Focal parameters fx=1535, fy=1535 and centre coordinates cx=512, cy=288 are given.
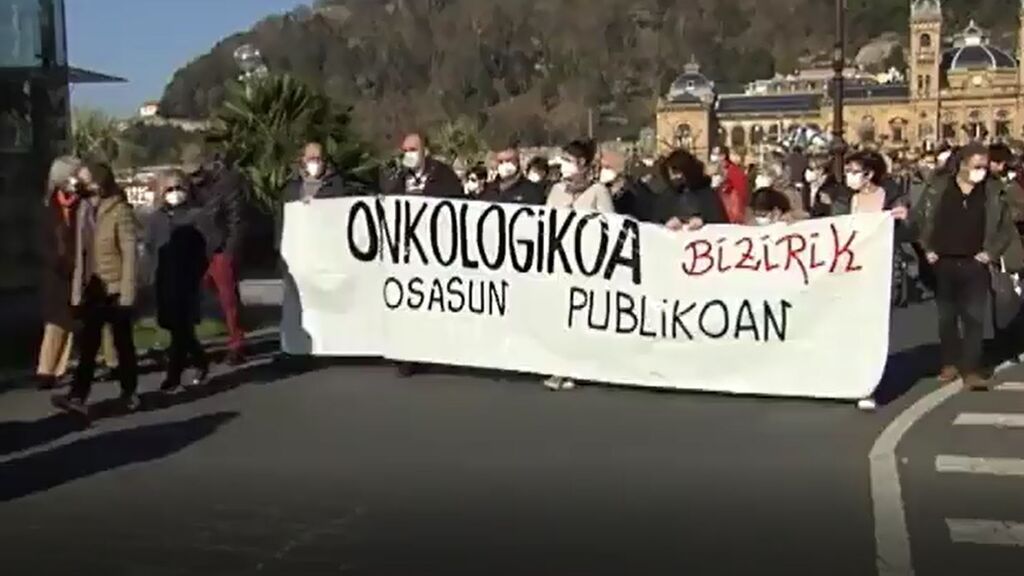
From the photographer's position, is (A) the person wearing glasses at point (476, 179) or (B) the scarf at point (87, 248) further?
(A) the person wearing glasses at point (476, 179)

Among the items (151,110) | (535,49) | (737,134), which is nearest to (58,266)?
(151,110)

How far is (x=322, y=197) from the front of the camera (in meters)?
12.4

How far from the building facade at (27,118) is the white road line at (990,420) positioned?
9023 millimetres

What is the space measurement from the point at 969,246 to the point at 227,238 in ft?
19.4

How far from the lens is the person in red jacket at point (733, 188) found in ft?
47.6

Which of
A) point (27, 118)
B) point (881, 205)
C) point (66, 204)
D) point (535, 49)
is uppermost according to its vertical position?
point (535, 49)

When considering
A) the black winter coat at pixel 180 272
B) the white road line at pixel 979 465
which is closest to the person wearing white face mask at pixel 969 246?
the white road line at pixel 979 465

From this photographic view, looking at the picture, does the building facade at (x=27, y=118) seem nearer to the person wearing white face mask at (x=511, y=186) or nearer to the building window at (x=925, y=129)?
the person wearing white face mask at (x=511, y=186)

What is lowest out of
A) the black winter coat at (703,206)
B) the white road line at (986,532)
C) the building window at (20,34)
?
the white road line at (986,532)

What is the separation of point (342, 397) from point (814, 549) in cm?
501

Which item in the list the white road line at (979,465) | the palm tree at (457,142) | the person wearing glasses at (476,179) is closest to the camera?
the white road line at (979,465)

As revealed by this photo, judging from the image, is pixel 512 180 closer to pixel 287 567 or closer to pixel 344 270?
pixel 344 270

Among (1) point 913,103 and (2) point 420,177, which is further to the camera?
(1) point 913,103

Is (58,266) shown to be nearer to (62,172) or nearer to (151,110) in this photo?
(62,172)
